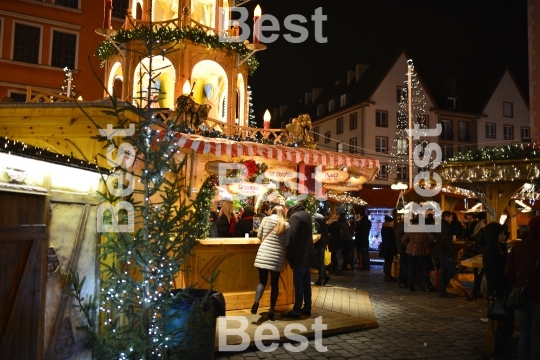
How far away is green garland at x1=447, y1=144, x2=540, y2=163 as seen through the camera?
405 inches

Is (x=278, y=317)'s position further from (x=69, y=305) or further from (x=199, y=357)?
(x=69, y=305)

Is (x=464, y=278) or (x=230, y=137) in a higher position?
(x=230, y=137)

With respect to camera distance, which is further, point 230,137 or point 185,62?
point 185,62

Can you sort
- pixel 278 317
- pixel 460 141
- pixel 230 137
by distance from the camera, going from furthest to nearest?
pixel 460 141
pixel 230 137
pixel 278 317

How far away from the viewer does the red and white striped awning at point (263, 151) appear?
925cm

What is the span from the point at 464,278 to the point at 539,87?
8.61 metres

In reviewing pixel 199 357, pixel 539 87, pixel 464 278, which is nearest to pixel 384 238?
pixel 464 278

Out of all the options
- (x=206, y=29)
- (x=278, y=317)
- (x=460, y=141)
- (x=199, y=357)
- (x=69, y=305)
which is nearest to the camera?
(x=69, y=305)

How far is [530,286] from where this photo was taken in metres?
5.79

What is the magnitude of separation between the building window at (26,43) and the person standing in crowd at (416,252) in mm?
20917

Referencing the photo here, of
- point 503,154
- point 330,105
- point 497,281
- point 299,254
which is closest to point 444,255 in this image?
point 503,154

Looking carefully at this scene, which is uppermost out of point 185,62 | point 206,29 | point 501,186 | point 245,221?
point 206,29

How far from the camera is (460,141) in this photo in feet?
151

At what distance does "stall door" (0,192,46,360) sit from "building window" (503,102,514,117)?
161 ft
